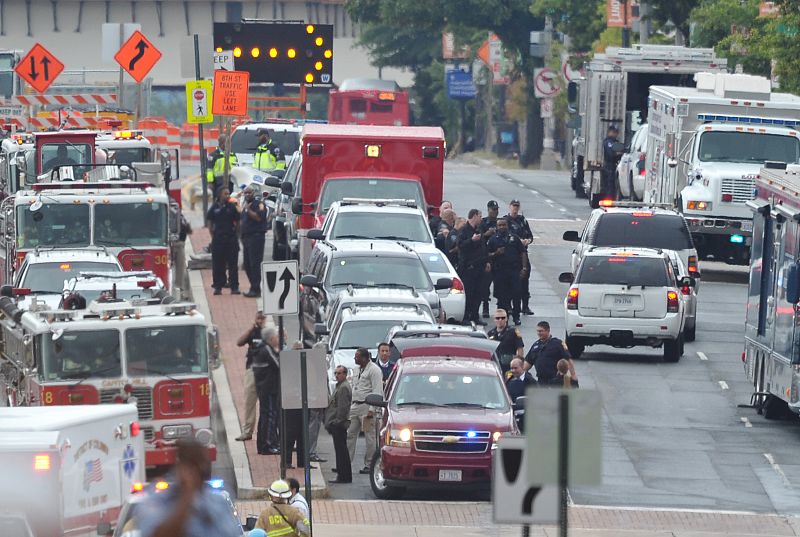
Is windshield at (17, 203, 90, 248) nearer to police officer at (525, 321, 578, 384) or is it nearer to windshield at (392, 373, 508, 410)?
police officer at (525, 321, 578, 384)

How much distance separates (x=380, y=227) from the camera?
29750 millimetres

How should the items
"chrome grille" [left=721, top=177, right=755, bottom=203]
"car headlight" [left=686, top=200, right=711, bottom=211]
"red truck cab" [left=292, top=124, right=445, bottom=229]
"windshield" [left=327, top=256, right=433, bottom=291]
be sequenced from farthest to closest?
"car headlight" [left=686, top=200, right=711, bottom=211] < "chrome grille" [left=721, top=177, right=755, bottom=203] < "red truck cab" [left=292, top=124, right=445, bottom=229] < "windshield" [left=327, top=256, right=433, bottom=291]

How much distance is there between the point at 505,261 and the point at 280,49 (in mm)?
14191

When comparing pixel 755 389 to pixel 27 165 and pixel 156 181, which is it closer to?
pixel 156 181

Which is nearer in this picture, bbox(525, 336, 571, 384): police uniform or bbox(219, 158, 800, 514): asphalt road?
bbox(219, 158, 800, 514): asphalt road

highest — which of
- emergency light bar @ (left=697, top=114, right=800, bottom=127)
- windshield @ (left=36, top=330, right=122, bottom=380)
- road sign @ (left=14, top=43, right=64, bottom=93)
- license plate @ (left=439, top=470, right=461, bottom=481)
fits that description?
road sign @ (left=14, top=43, right=64, bottom=93)

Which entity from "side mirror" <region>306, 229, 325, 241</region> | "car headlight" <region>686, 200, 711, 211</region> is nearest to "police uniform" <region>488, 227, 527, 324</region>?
"side mirror" <region>306, 229, 325, 241</region>

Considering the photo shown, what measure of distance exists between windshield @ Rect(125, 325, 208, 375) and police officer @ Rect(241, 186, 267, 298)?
398 inches

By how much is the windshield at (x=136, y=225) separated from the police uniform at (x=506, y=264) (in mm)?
5006

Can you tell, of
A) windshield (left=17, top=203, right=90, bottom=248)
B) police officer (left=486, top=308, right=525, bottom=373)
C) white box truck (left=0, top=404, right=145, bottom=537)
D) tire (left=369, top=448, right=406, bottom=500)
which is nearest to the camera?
white box truck (left=0, top=404, right=145, bottom=537)

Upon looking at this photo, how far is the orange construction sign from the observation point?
1340 inches

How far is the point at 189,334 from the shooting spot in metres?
20.9

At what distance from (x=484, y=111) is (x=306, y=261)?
60.4m

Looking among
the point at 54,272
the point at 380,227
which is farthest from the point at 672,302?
the point at 54,272
